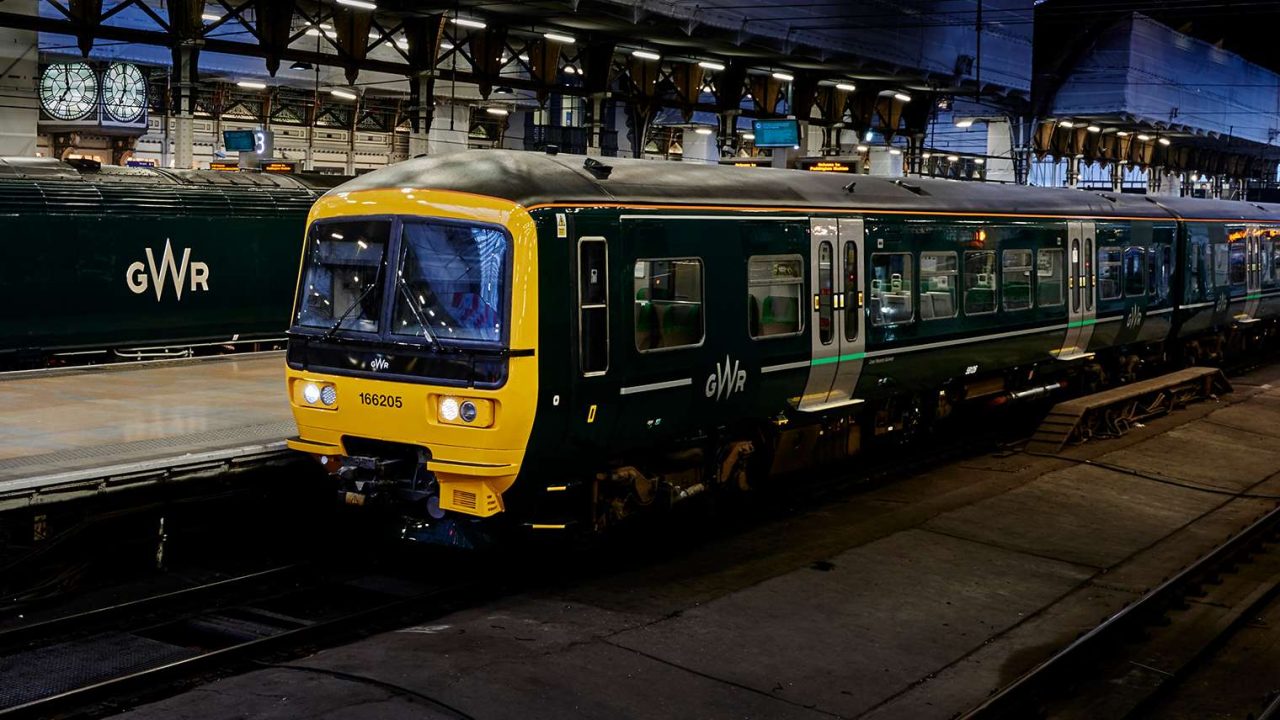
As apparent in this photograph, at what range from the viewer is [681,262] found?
1033 cm

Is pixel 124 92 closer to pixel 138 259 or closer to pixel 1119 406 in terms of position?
pixel 138 259

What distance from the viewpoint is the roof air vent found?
32.4ft

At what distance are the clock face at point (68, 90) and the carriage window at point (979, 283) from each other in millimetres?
23240

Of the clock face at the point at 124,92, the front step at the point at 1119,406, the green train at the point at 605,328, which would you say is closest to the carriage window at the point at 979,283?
the green train at the point at 605,328

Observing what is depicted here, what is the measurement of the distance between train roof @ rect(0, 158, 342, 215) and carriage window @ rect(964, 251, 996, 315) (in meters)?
10.2

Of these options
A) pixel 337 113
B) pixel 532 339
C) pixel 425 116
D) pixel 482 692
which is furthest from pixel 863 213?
pixel 337 113

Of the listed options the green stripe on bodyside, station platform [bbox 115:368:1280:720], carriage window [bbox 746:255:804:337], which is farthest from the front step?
carriage window [bbox 746:255:804:337]

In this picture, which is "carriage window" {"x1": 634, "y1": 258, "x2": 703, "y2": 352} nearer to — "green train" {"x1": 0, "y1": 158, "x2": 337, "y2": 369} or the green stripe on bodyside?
the green stripe on bodyside

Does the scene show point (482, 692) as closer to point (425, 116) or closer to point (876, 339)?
point (876, 339)

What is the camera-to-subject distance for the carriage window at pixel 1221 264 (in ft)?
73.0

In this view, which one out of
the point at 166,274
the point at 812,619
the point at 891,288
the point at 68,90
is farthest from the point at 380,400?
the point at 68,90

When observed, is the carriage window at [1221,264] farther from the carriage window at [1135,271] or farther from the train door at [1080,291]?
the train door at [1080,291]

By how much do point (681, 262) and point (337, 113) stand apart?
33.2 metres

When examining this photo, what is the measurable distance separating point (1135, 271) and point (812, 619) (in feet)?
38.7
